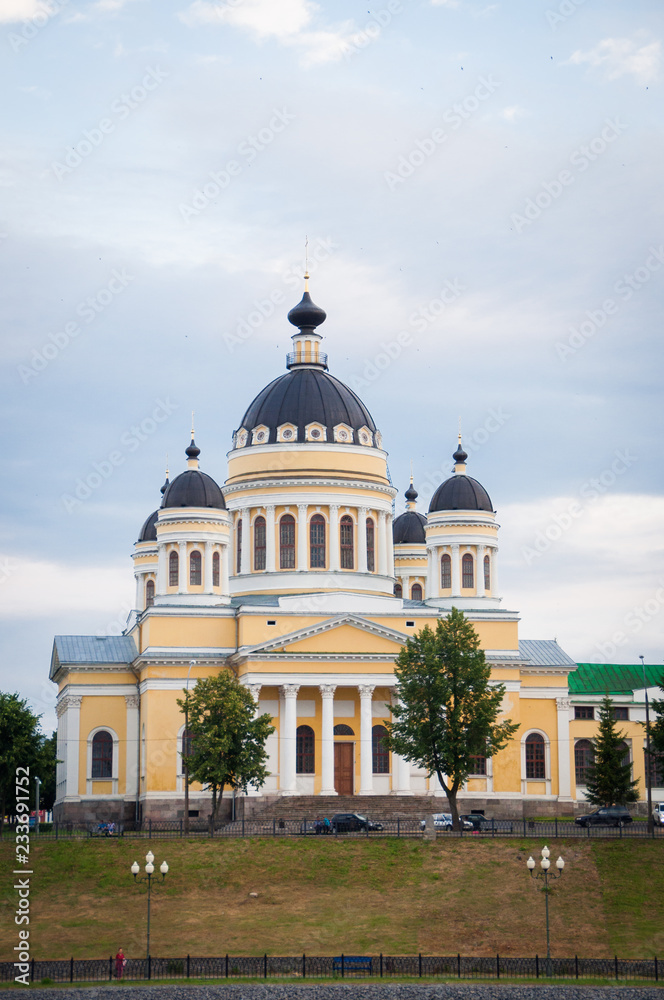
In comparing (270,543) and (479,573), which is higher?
(270,543)

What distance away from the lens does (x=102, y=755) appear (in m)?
74.1

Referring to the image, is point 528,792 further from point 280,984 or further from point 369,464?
point 280,984

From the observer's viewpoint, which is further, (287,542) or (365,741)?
(287,542)

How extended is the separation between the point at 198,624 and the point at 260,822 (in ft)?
38.0

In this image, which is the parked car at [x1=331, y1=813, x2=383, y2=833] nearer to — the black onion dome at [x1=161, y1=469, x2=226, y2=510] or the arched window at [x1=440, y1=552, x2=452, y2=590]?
the black onion dome at [x1=161, y1=469, x2=226, y2=510]

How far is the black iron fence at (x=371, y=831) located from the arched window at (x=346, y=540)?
1518 cm

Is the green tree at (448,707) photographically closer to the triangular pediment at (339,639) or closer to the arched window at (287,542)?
the triangular pediment at (339,639)

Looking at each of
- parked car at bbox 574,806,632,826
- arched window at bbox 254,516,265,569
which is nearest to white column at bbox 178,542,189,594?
arched window at bbox 254,516,265,569

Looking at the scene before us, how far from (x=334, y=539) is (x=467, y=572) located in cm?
707

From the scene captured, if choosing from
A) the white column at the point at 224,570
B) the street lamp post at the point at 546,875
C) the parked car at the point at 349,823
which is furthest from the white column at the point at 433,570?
the street lamp post at the point at 546,875

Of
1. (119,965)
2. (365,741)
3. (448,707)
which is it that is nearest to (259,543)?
(365,741)

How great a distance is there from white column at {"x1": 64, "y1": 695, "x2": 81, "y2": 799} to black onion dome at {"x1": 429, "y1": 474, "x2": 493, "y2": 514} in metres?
19.9

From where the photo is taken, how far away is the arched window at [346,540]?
77438mm

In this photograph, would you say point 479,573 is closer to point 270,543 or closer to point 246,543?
point 270,543
